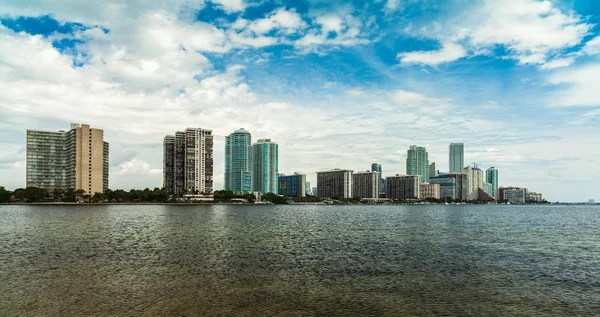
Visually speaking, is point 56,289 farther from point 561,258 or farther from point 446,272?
point 561,258

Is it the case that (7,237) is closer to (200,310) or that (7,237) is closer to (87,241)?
(87,241)

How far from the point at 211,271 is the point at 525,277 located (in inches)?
1345

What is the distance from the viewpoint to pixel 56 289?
37281 millimetres

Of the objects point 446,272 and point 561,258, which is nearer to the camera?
point 446,272

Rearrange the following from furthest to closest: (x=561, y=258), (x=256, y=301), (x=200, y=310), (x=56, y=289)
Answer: (x=561, y=258)
(x=56, y=289)
(x=256, y=301)
(x=200, y=310)

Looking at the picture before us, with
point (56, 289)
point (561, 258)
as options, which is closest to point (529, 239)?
point (561, 258)

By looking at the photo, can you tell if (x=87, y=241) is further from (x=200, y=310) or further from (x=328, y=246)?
(x=200, y=310)

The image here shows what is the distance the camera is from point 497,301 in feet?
115

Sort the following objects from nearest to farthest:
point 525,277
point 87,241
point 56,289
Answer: point 56,289 < point 525,277 < point 87,241

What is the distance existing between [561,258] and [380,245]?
2582 cm

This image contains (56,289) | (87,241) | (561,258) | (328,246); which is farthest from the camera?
(87,241)

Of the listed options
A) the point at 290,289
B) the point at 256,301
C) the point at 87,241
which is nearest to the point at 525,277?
the point at 290,289

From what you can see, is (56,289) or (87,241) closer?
(56,289)

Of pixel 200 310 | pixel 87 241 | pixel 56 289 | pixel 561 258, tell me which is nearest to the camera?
pixel 200 310
